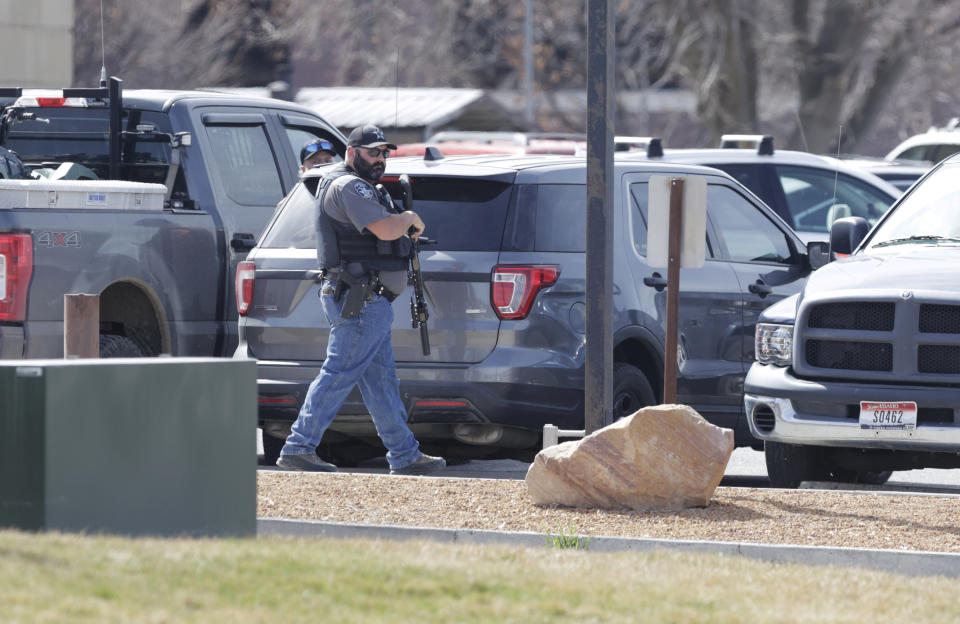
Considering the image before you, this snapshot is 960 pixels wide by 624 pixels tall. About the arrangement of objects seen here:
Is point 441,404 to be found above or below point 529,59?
below

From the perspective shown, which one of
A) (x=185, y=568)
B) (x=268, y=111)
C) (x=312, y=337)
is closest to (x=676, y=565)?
(x=185, y=568)

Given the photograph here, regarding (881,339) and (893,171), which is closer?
(881,339)

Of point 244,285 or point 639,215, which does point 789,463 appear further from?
point 244,285

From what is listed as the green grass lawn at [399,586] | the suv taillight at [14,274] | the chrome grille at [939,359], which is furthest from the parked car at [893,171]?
the green grass lawn at [399,586]

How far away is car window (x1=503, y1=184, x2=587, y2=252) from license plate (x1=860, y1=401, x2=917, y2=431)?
1.85 meters

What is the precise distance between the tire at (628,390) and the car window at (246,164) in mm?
2777

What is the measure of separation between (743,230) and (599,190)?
254 centimetres

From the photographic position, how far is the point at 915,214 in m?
10.8

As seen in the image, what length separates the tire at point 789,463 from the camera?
10125 millimetres

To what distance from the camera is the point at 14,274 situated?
33.5ft

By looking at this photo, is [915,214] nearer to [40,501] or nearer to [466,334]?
[466,334]

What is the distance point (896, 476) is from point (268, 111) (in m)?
4.64

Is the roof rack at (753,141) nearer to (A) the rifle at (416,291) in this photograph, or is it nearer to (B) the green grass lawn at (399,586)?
(A) the rifle at (416,291)

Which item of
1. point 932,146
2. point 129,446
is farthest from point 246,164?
point 932,146
